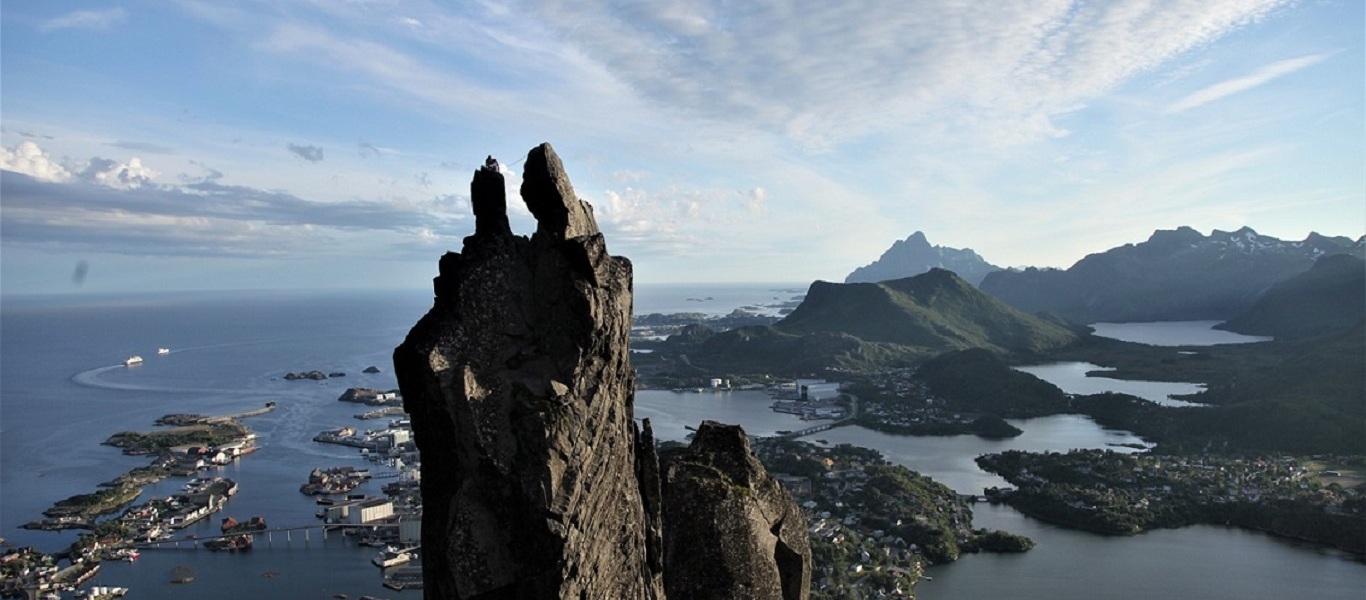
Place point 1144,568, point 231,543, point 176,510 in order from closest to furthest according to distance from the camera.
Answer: point 1144,568
point 231,543
point 176,510

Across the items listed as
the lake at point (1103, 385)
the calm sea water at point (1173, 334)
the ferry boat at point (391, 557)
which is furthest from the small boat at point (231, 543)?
the calm sea water at point (1173, 334)

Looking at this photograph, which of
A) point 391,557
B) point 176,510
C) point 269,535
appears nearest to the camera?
point 391,557

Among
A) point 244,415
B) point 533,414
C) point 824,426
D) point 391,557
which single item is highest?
point 533,414

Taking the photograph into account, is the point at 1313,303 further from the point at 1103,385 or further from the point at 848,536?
the point at 848,536

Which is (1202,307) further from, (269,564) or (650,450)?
(650,450)

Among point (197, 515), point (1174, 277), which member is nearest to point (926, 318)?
point (1174, 277)

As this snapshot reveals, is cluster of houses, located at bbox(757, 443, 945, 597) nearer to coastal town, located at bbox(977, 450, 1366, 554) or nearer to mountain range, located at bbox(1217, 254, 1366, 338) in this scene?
coastal town, located at bbox(977, 450, 1366, 554)
